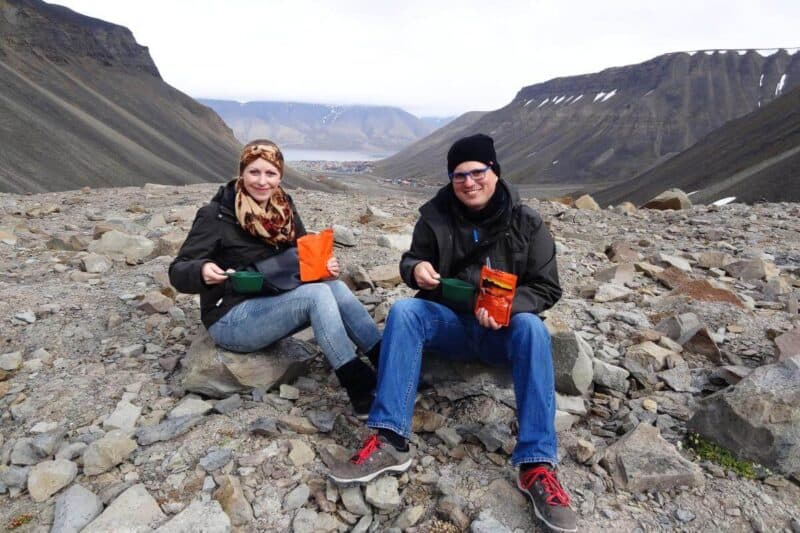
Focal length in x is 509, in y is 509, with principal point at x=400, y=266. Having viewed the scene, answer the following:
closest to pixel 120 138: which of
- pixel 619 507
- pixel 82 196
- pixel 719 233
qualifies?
pixel 82 196

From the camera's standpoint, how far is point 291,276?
142 inches

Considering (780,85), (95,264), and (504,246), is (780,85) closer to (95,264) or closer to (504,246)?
(504,246)

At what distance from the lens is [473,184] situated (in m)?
3.17

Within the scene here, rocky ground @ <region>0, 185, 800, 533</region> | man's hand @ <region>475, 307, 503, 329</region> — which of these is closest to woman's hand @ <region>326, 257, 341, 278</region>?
rocky ground @ <region>0, 185, 800, 533</region>

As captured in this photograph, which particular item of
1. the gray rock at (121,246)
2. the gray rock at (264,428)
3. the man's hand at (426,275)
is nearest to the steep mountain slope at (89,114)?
the gray rock at (121,246)

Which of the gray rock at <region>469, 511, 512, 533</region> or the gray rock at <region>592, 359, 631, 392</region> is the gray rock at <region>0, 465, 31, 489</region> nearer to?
the gray rock at <region>469, 511, 512, 533</region>

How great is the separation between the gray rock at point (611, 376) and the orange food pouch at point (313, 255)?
2167mm

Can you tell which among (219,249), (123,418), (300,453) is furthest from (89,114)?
(300,453)

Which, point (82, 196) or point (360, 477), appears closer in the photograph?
point (360, 477)

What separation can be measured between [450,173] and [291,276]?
132 cm

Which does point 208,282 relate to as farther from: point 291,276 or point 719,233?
point 719,233

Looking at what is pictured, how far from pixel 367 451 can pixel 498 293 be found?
3.79 ft

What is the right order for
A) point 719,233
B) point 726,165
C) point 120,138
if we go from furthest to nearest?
1. point 120,138
2. point 726,165
3. point 719,233

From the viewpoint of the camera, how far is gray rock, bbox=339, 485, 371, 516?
2.74 metres
